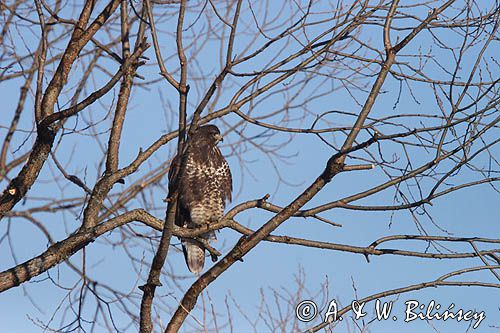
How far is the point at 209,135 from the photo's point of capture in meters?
6.93

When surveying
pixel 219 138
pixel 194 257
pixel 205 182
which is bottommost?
pixel 194 257

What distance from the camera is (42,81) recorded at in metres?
5.48

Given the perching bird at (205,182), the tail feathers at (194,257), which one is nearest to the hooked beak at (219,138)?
the perching bird at (205,182)

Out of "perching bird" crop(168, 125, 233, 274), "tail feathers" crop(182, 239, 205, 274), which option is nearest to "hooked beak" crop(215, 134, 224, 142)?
"perching bird" crop(168, 125, 233, 274)

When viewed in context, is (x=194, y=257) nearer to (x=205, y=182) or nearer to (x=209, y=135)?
(x=205, y=182)

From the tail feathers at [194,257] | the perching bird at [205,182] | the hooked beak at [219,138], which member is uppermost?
the hooked beak at [219,138]

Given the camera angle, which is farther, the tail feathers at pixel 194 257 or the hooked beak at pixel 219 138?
the tail feathers at pixel 194 257

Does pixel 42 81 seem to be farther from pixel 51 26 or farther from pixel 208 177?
pixel 208 177

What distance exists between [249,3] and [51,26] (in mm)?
1811

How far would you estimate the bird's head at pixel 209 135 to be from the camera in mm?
6902

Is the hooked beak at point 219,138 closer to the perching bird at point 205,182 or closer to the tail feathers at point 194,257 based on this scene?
the perching bird at point 205,182

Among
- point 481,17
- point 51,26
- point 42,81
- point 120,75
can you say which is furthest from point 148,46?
point 481,17

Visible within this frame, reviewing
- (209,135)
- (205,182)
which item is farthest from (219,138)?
(205,182)

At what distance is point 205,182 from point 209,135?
15.4 inches
